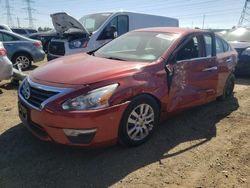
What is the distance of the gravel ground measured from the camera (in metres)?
3.13

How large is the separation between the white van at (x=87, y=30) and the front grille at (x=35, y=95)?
4.61 m

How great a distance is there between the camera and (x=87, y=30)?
30.4 ft

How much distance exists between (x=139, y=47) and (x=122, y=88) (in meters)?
1.34

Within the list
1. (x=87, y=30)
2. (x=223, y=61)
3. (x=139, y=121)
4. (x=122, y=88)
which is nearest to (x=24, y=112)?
(x=122, y=88)

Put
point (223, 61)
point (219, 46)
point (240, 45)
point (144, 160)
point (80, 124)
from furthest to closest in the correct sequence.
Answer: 1. point (240, 45)
2. point (219, 46)
3. point (223, 61)
4. point (144, 160)
5. point (80, 124)

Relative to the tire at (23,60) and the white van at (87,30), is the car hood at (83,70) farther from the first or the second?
the tire at (23,60)

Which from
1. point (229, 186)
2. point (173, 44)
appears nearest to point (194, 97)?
point (173, 44)

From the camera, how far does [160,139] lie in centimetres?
412

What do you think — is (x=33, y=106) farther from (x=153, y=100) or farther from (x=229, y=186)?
(x=229, y=186)

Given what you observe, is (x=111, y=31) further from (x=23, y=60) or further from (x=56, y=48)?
(x=23, y=60)

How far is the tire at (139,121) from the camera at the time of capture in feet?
11.6

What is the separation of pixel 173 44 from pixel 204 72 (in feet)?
2.73

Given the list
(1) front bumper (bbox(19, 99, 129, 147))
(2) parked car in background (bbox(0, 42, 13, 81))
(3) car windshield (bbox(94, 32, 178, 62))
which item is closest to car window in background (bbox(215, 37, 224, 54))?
(3) car windshield (bbox(94, 32, 178, 62))

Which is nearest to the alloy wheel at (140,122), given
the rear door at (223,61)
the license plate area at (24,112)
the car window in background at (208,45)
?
the license plate area at (24,112)
